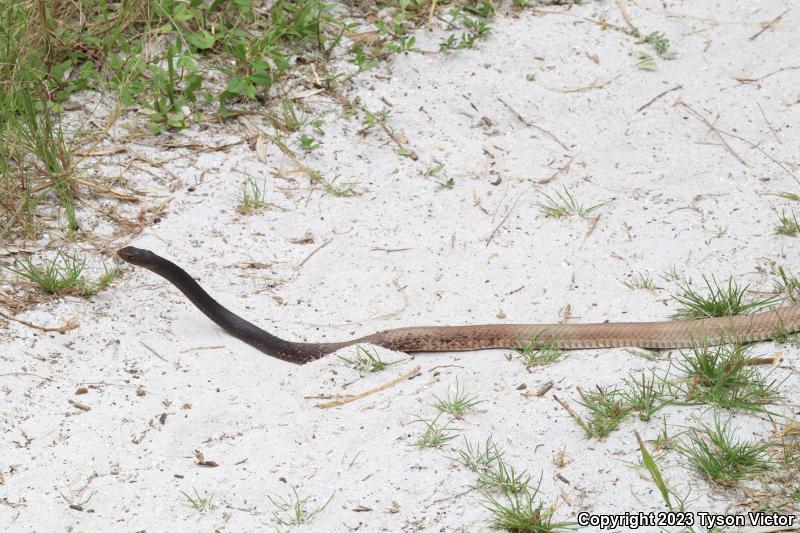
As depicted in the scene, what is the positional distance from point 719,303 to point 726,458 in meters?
1.17

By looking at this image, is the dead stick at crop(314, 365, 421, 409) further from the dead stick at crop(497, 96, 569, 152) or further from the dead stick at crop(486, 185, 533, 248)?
the dead stick at crop(497, 96, 569, 152)

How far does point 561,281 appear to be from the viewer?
191 inches

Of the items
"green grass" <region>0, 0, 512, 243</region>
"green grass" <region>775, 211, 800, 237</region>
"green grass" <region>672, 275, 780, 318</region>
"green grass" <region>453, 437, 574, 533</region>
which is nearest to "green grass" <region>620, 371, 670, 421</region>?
"green grass" <region>453, 437, 574, 533</region>

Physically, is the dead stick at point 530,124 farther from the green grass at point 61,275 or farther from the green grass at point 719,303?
the green grass at point 61,275

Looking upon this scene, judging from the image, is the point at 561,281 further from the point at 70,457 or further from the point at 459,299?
the point at 70,457

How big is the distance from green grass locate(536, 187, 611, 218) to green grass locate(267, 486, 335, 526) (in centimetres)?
256

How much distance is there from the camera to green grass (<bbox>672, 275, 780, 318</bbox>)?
4066 mm

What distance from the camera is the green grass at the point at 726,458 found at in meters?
3.05

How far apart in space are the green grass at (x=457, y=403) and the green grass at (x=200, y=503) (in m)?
0.99

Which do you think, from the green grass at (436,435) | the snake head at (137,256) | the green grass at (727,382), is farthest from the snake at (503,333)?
the green grass at (436,435)

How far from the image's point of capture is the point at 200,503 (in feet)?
11.0

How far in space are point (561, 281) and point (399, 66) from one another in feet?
7.61

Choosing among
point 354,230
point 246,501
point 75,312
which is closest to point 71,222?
point 75,312

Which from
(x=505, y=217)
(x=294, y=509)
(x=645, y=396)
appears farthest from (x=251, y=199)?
(x=645, y=396)
